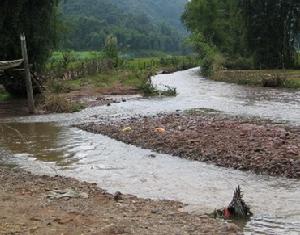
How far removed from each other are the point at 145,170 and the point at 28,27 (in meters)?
18.8

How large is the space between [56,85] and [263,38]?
30.4m

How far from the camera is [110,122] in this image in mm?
22062

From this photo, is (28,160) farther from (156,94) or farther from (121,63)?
(121,63)

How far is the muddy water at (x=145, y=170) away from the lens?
10.3 meters

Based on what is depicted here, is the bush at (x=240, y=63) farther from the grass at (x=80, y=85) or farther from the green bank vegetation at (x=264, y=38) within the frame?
the grass at (x=80, y=85)

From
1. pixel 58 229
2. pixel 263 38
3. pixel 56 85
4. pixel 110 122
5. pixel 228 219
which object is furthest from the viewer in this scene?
pixel 263 38

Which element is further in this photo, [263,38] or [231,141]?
[263,38]

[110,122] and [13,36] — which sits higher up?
[13,36]

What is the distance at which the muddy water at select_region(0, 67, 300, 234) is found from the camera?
33.8ft

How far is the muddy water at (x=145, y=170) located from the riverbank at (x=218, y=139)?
470mm

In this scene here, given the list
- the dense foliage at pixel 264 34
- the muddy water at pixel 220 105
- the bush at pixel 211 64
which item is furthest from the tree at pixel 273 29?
the muddy water at pixel 220 105

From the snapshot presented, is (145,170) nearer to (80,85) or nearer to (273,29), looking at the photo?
(80,85)

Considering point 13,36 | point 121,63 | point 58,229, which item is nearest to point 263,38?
point 121,63

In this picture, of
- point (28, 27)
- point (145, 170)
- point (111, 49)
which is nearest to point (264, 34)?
point (111, 49)
